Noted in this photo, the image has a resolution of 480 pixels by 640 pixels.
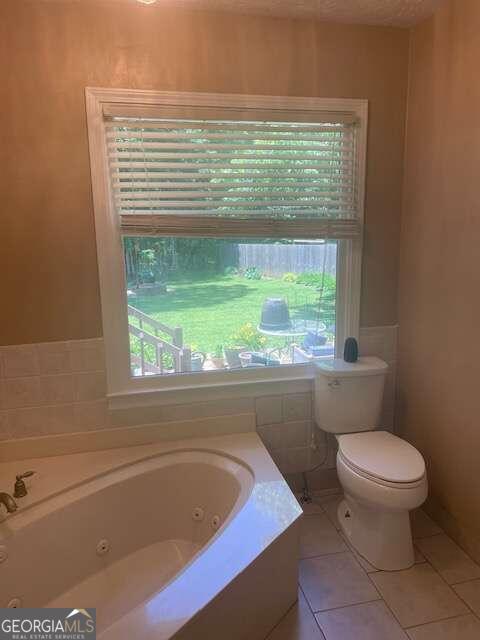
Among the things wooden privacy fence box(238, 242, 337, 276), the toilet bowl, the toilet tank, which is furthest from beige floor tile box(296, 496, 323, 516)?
wooden privacy fence box(238, 242, 337, 276)

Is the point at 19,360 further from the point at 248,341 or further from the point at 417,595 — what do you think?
the point at 417,595

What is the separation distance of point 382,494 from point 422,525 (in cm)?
59

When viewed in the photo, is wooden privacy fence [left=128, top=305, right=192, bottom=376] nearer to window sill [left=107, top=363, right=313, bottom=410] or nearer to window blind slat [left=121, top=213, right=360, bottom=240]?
window sill [left=107, top=363, right=313, bottom=410]

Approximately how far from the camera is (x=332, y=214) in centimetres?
227

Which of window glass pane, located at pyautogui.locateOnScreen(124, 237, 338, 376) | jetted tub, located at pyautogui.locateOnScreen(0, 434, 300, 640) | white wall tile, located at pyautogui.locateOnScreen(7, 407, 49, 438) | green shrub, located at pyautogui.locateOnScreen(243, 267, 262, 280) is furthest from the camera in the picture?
green shrub, located at pyautogui.locateOnScreen(243, 267, 262, 280)

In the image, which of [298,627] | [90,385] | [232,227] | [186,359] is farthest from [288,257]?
[298,627]

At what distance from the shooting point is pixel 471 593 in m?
1.82

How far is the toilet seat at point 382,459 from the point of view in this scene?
1860 millimetres

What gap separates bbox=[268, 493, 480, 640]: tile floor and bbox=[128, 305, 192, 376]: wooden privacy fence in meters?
1.07

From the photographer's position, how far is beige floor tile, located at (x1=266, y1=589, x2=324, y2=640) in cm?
163

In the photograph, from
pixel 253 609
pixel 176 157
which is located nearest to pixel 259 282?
pixel 176 157

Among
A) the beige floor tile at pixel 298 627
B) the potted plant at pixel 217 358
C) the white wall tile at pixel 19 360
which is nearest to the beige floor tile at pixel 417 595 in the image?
the beige floor tile at pixel 298 627

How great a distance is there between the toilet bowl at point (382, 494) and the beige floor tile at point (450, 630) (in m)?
0.30

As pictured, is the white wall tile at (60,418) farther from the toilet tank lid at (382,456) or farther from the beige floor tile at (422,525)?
the beige floor tile at (422,525)
